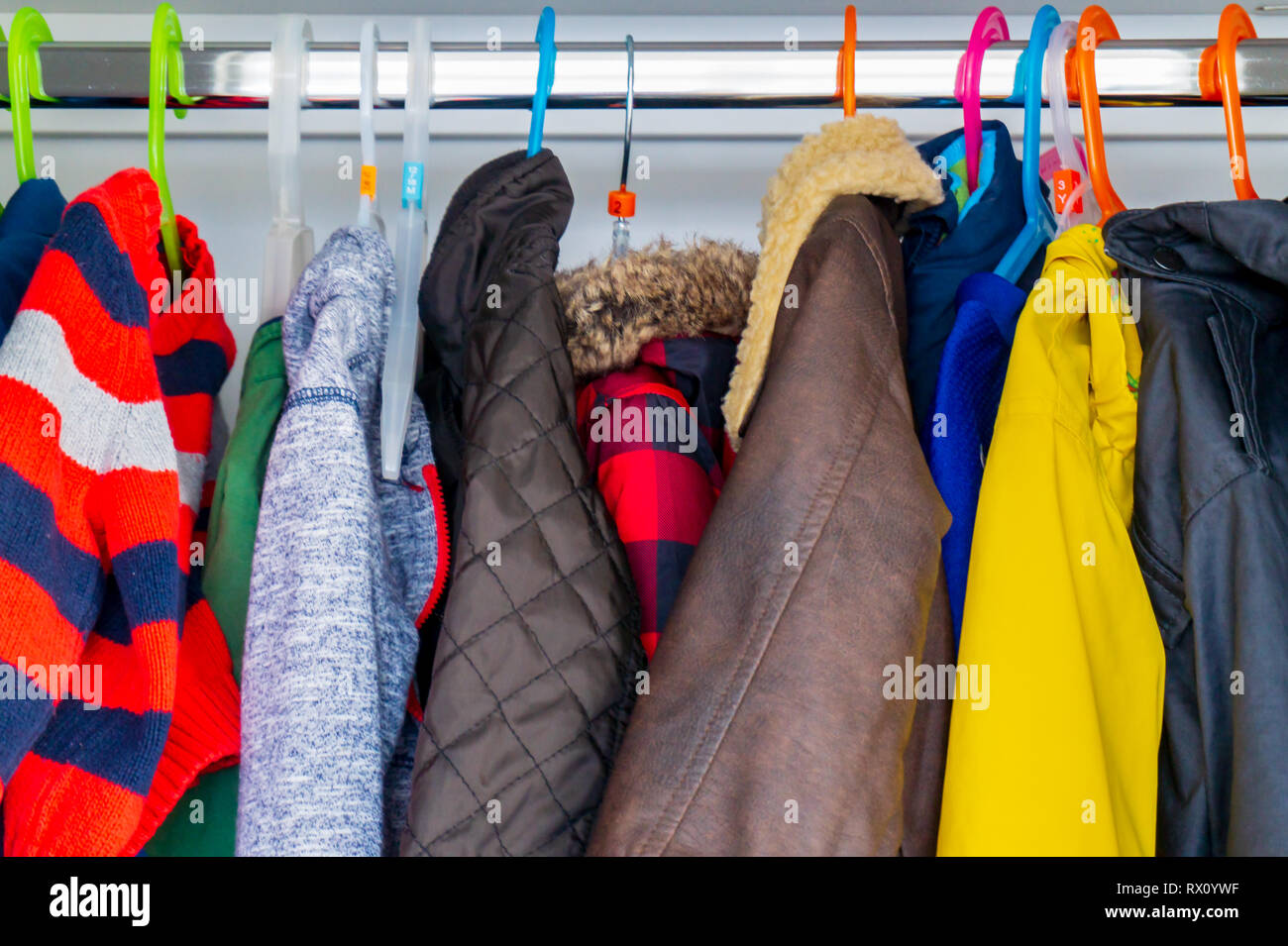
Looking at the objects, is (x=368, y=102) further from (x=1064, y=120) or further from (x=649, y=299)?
(x=1064, y=120)

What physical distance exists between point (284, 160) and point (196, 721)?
1.42 ft

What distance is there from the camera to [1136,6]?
118 centimetres

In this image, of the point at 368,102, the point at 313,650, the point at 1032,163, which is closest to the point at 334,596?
the point at 313,650

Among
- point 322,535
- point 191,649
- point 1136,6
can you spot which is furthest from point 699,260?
point 1136,6

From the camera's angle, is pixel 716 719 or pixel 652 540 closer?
pixel 716 719

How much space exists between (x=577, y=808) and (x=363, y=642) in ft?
0.54

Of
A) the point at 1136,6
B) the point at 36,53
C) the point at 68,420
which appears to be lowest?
the point at 68,420

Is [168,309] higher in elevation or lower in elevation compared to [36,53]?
lower

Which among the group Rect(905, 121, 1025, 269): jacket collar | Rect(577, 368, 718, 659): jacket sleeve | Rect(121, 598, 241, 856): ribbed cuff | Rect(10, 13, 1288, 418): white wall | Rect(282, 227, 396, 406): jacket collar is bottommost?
Rect(121, 598, 241, 856): ribbed cuff

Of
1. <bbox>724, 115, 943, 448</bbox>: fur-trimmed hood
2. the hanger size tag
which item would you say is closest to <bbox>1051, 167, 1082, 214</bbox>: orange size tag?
<bbox>724, 115, 943, 448</bbox>: fur-trimmed hood

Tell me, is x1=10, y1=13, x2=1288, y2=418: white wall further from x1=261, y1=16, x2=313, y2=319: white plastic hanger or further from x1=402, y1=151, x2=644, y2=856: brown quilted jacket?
x1=402, y1=151, x2=644, y2=856: brown quilted jacket

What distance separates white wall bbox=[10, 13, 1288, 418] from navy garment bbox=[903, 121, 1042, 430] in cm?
40

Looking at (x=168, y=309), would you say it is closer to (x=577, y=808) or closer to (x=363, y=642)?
(x=363, y=642)

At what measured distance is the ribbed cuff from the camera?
672 mm
